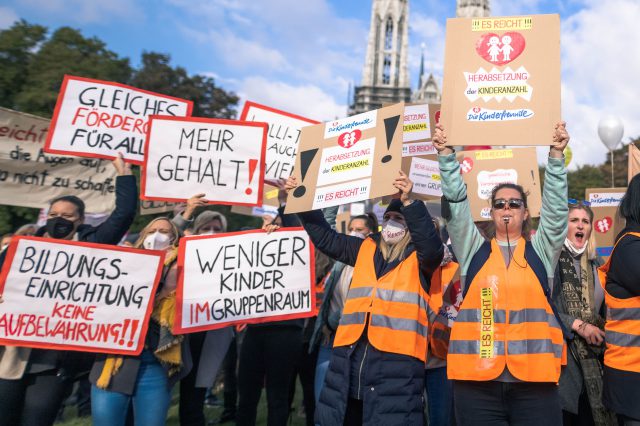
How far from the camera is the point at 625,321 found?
306 cm

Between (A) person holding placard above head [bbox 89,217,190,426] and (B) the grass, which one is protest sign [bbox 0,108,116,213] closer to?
(A) person holding placard above head [bbox 89,217,190,426]

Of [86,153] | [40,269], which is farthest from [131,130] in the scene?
[40,269]

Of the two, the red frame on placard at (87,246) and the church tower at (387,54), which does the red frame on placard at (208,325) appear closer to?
the red frame on placard at (87,246)

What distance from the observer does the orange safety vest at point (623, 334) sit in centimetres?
300

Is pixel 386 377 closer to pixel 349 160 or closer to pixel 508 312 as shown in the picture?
pixel 508 312

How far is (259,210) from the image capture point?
763 cm

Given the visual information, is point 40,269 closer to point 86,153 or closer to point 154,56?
point 86,153

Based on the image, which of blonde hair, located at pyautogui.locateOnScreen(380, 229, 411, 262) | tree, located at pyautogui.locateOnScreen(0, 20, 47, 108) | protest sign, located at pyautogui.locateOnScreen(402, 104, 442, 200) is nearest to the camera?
blonde hair, located at pyautogui.locateOnScreen(380, 229, 411, 262)

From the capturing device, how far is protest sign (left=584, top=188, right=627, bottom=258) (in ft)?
21.0

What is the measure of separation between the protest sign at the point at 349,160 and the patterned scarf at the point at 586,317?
4.56ft

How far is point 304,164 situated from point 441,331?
1.64m

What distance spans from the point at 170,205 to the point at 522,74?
142 inches

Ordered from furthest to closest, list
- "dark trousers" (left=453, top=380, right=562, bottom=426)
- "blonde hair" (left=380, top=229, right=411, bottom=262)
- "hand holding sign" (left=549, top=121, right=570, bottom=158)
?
"blonde hair" (left=380, top=229, right=411, bottom=262) → "hand holding sign" (left=549, top=121, right=570, bottom=158) → "dark trousers" (left=453, top=380, right=562, bottom=426)

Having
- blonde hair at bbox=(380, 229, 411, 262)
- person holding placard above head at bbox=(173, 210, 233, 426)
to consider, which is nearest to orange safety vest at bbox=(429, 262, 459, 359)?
blonde hair at bbox=(380, 229, 411, 262)
